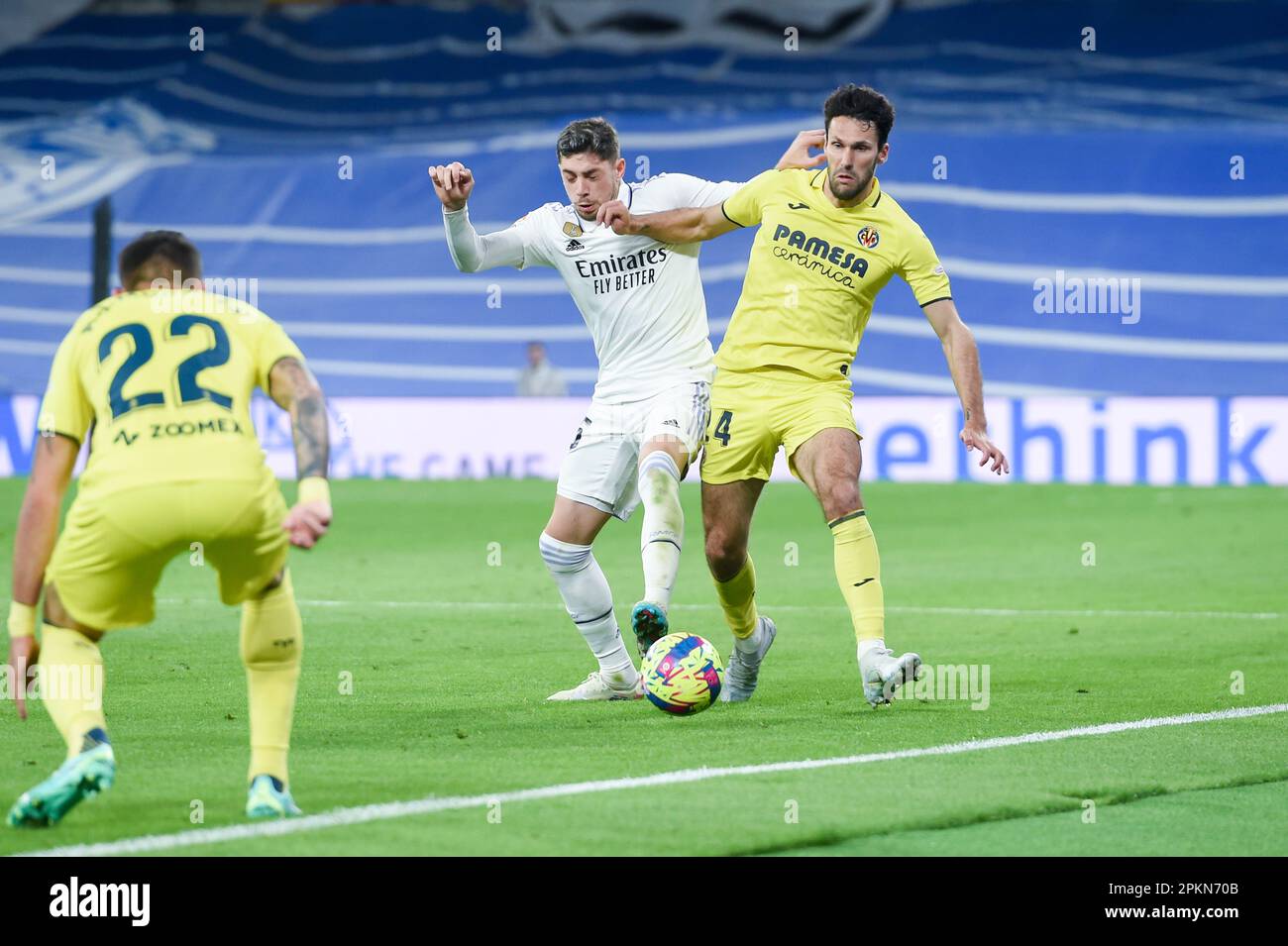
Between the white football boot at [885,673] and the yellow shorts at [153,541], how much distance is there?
9.08 feet

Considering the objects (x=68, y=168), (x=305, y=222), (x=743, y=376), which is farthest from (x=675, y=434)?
(x=68, y=168)

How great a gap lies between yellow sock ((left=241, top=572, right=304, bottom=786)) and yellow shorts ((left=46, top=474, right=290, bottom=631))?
0.09 meters

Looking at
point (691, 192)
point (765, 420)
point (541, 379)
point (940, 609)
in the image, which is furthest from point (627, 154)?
point (765, 420)

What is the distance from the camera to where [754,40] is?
33.6m

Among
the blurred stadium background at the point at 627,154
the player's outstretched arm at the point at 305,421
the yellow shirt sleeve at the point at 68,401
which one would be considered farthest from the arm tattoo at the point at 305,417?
the blurred stadium background at the point at 627,154

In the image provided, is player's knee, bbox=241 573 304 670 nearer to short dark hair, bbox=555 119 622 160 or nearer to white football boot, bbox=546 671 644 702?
white football boot, bbox=546 671 644 702

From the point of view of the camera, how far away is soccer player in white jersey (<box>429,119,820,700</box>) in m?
8.37

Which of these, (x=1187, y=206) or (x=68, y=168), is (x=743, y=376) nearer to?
(x=1187, y=206)

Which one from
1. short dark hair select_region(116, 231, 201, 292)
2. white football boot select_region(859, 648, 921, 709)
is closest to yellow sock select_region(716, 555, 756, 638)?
white football boot select_region(859, 648, 921, 709)

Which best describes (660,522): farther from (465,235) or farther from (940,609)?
(940,609)

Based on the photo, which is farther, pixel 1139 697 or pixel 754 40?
pixel 754 40
